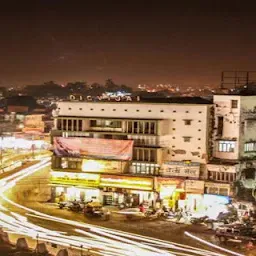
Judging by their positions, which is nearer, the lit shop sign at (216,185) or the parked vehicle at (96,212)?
the parked vehicle at (96,212)

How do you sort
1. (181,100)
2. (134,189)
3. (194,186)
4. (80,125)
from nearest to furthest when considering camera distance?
(194,186) → (134,189) → (80,125) → (181,100)

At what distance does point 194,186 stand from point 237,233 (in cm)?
658

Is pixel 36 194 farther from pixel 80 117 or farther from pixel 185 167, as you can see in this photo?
pixel 185 167

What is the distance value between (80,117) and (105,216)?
285 inches

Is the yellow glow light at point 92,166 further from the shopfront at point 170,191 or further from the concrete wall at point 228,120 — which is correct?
the concrete wall at point 228,120

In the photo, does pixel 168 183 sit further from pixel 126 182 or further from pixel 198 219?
pixel 198 219

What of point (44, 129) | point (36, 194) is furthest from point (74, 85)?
point (36, 194)

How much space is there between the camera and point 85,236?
93.1 feet

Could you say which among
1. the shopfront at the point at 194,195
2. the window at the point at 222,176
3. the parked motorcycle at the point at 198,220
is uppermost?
the window at the point at 222,176

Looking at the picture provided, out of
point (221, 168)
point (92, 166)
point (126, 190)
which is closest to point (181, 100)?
point (221, 168)

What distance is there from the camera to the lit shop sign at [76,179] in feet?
119

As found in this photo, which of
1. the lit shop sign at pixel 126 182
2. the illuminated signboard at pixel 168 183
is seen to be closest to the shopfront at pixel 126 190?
the lit shop sign at pixel 126 182

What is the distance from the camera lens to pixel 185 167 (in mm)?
34781

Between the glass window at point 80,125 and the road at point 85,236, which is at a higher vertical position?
the glass window at point 80,125
